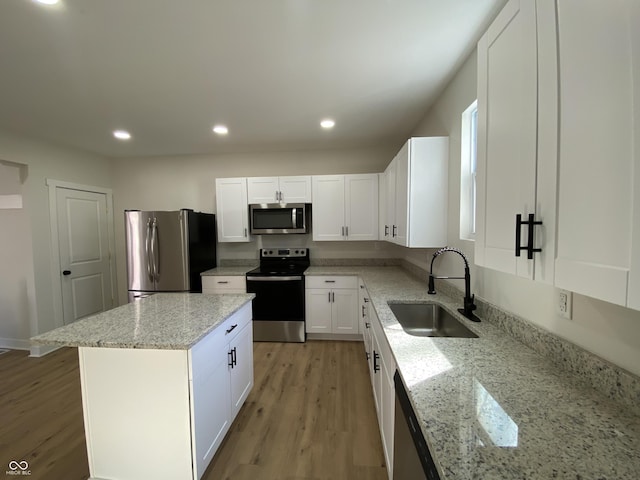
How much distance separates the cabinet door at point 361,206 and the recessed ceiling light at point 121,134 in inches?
106

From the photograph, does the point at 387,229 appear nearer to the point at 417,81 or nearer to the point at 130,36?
the point at 417,81

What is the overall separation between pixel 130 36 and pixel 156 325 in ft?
5.57

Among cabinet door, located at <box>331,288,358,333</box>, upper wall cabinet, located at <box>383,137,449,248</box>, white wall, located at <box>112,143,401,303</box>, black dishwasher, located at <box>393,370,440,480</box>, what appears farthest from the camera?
white wall, located at <box>112,143,401,303</box>

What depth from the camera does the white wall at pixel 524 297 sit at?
2.69 ft

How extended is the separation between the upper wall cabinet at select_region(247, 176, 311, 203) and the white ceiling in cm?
74

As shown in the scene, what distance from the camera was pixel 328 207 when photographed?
349 cm

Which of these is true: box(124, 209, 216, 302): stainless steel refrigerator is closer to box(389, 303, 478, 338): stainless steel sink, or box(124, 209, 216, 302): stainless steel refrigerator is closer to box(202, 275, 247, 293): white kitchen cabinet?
box(202, 275, 247, 293): white kitchen cabinet

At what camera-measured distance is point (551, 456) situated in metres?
0.63

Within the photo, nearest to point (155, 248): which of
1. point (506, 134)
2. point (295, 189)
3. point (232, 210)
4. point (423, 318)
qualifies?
point (232, 210)

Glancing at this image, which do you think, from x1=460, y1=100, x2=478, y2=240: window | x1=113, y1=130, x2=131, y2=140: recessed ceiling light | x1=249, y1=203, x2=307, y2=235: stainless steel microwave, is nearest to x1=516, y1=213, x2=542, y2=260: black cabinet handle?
x1=460, y1=100, x2=478, y2=240: window

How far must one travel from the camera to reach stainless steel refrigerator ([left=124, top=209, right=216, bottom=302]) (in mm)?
3137

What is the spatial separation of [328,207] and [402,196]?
1360 millimetres

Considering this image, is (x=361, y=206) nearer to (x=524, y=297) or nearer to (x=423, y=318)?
(x=423, y=318)

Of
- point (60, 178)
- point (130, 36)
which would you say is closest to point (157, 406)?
point (130, 36)
